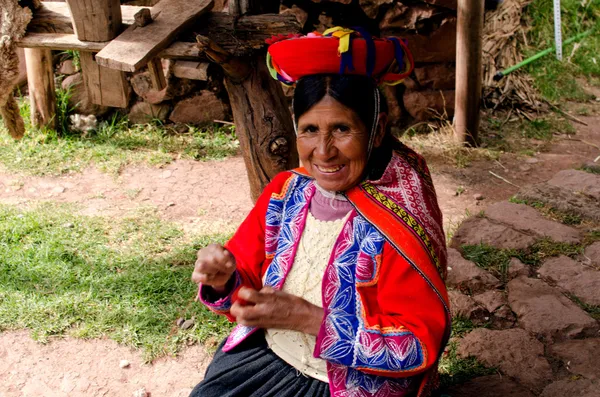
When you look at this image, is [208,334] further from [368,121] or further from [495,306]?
[368,121]

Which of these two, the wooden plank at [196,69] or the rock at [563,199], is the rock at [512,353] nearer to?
the rock at [563,199]

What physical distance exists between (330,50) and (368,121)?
0.24 metres

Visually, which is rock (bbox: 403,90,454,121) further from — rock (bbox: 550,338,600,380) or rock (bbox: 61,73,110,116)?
rock (bbox: 550,338,600,380)

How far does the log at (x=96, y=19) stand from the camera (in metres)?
2.83

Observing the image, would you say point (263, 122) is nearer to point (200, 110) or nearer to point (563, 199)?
point (563, 199)

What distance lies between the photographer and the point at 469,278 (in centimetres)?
354

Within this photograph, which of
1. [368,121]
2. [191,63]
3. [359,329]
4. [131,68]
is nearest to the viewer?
[359,329]

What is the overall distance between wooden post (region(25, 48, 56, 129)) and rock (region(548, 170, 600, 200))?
4110mm

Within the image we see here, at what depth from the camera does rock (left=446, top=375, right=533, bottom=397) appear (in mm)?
2709

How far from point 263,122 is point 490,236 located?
1.70 meters

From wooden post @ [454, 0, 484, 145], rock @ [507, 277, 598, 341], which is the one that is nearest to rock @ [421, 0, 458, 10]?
wooden post @ [454, 0, 484, 145]

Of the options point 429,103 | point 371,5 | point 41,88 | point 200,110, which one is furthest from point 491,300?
point 41,88

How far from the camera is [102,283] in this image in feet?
12.4

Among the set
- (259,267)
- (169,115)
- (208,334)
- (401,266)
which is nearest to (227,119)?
(169,115)
